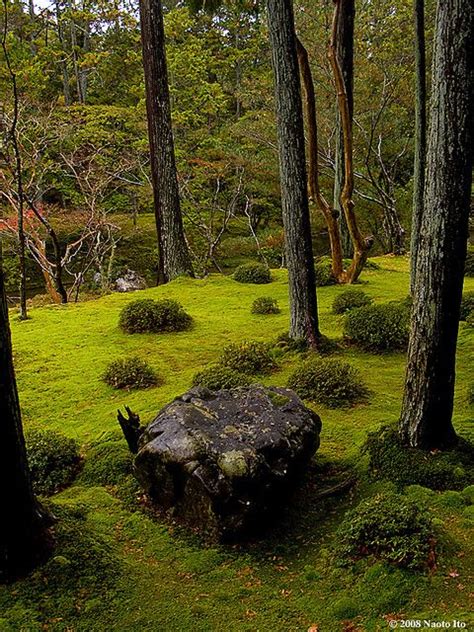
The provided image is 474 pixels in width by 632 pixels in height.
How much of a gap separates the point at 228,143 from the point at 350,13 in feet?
24.0

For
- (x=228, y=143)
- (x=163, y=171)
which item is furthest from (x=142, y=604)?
(x=228, y=143)

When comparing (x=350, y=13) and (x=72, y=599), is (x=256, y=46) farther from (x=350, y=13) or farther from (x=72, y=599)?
(x=72, y=599)

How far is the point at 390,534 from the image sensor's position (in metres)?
2.92

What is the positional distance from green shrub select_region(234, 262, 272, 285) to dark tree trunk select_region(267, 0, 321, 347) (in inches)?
173

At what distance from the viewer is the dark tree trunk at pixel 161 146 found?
9.97 metres

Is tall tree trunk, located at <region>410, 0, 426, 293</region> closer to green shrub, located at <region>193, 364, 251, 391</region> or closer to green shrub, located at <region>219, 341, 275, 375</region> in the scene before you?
green shrub, located at <region>219, 341, 275, 375</region>

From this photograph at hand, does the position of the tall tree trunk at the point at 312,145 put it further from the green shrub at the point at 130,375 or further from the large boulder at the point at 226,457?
the large boulder at the point at 226,457

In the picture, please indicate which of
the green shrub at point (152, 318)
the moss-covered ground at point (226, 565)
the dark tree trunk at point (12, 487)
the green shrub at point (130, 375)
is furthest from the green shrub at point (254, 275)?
the dark tree trunk at point (12, 487)

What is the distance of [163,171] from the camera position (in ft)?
34.4

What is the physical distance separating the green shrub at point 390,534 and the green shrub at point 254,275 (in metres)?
7.94

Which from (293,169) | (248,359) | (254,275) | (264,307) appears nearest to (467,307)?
(264,307)

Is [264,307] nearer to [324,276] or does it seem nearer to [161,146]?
[324,276]

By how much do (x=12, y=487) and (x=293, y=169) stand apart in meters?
4.70

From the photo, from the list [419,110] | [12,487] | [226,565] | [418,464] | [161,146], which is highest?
[161,146]
